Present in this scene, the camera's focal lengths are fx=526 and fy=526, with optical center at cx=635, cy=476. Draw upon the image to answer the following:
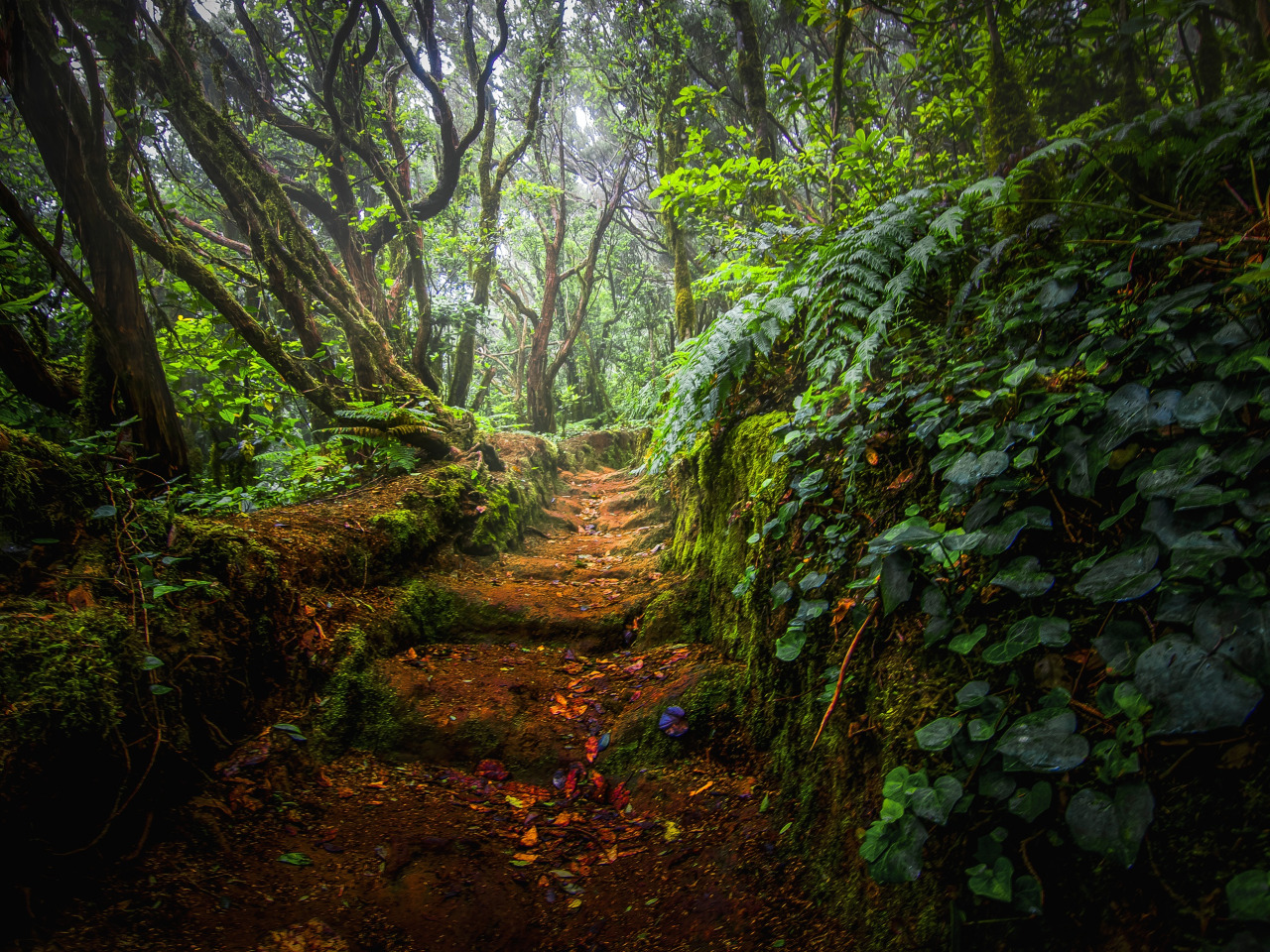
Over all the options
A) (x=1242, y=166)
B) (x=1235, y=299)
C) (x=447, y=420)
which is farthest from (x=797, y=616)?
(x=447, y=420)

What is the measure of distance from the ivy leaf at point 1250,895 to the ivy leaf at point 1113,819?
0.38 ft

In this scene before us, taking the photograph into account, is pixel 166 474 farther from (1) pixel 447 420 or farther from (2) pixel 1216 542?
(2) pixel 1216 542

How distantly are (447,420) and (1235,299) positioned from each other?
21.9 feet

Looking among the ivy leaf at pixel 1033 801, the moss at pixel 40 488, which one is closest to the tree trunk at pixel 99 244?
the moss at pixel 40 488

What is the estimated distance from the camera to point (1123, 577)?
1.15 meters

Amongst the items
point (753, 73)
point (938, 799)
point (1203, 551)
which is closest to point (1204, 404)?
point (1203, 551)

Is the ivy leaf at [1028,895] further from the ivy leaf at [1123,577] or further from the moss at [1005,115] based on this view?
the moss at [1005,115]

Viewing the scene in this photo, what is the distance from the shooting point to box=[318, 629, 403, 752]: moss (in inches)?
102

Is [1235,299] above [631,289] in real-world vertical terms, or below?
below

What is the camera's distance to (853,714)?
1.83m

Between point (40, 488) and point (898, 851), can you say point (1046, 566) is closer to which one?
point (898, 851)

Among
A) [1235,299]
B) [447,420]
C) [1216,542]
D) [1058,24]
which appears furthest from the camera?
[447,420]

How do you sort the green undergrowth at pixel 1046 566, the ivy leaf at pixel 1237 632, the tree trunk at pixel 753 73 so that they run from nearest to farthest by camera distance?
the ivy leaf at pixel 1237 632 < the green undergrowth at pixel 1046 566 < the tree trunk at pixel 753 73

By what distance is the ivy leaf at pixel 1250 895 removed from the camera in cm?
81
